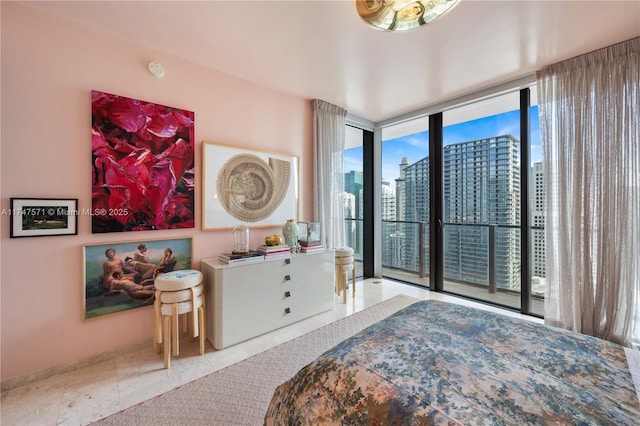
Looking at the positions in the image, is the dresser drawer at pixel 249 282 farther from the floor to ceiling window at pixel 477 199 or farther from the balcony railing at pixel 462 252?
the floor to ceiling window at pixel 477 199

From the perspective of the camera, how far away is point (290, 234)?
295cm

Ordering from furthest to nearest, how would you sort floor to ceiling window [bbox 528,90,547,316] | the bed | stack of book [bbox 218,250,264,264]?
1. floor to ceiling window [bbox 528,90,547,316]
2. stack of book [bbox 218,250,264,264]
3. the bed

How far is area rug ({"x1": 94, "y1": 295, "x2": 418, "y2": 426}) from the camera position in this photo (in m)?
1.53

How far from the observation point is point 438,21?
1.96 meters

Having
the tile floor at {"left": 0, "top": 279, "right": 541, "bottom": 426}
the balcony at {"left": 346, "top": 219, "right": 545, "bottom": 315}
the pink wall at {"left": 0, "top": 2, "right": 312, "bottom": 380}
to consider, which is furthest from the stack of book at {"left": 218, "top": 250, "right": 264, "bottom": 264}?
the balcony at {"left": 346, "top": 219, "right": 545, "bottom": 315}

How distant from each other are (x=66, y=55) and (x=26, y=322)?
6.44 feet

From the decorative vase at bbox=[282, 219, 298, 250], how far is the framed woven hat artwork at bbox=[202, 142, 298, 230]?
22 cm

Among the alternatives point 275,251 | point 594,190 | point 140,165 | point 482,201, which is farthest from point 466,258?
point 140,165

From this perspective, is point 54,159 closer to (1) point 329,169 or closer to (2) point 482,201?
(1) point 329,169

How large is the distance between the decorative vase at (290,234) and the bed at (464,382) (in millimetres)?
1721

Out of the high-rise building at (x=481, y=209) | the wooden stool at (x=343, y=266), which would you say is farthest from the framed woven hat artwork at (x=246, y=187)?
the high-rise building at (x=481, y=209)

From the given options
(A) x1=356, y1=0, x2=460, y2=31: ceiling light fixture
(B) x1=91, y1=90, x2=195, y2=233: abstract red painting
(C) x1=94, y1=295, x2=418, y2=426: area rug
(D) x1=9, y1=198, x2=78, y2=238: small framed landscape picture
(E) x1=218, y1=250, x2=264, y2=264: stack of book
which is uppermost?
(A) x1=356, y1=0, x2=460, y2=31: ceiling light fixture

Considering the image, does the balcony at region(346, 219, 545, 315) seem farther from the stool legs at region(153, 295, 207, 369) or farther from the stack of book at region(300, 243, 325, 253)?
the stool legs at region(153, 295, 207, 369)

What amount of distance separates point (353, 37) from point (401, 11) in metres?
0.65
